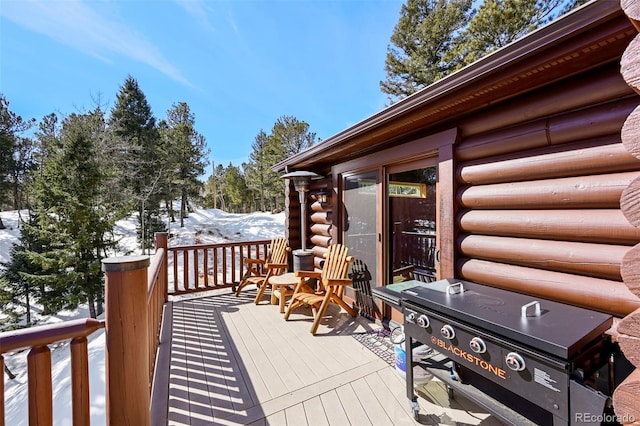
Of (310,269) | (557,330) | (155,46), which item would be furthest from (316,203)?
(155,46)

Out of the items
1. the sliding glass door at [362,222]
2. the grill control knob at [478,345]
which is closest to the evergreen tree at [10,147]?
the sliding glass door at [362,222]

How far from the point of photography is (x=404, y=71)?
1050cm

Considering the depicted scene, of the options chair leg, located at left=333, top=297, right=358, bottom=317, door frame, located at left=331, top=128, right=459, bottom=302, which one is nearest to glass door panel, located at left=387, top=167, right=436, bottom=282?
door frame, located at left=331, top=128, right=459, bottom=302

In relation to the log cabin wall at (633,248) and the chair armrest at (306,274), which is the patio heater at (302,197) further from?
the log cabin wall at (633,248)

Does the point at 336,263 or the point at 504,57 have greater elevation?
the point at 504,57

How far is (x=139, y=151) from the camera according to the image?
47.9 ft

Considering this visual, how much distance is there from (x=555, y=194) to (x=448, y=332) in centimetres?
116

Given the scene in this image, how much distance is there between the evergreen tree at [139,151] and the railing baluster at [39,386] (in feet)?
47.9

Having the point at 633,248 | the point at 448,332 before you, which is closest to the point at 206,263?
the point at 448,332

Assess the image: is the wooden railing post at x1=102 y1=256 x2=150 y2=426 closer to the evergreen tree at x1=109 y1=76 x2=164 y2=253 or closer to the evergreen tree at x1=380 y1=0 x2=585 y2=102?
the evergreen tree at x1=380 y1=0 x2=585 y2=102

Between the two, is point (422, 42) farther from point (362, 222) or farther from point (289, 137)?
point (362, 222)

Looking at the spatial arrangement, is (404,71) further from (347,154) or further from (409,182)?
(409,182)

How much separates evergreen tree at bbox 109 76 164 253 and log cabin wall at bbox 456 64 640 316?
15183 millimetres

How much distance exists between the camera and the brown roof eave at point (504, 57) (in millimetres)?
1291
